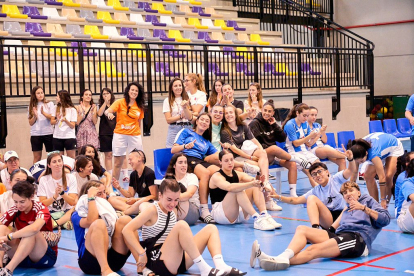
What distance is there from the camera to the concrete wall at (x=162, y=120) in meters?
9.52

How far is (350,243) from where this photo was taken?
15.9 ft

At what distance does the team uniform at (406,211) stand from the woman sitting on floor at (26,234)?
3305 millimetres

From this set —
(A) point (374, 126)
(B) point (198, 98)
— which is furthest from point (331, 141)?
(B) point (198, 98)

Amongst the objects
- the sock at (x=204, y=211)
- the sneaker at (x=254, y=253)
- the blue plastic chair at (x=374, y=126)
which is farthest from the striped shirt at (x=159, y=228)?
the blue plastic chair at (x=374, y=126)

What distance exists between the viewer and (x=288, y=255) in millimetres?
4648

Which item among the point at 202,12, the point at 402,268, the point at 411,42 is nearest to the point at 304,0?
the point at 411,42

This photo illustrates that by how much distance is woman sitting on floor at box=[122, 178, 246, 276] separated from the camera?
427 cm

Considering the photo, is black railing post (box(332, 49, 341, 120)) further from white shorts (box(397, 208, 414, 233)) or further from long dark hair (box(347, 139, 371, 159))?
white shorts (box(397, 208, 414, 233))

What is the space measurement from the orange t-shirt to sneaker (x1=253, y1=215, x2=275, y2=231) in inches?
114

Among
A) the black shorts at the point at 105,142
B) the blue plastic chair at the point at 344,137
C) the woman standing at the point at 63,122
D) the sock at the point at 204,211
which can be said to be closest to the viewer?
the sock at the point at 204,211

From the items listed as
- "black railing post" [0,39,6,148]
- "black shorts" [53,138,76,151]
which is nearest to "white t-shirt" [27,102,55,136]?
"black shorts" [53,138,76,151]

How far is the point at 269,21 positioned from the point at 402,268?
13.4 m

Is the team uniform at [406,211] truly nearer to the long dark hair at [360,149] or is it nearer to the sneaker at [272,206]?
the long dark hair at [360,149]

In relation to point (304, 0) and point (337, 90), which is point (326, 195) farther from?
point (304, 0)
